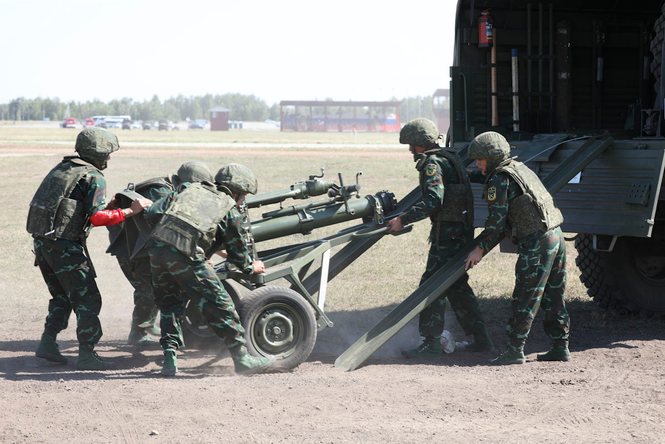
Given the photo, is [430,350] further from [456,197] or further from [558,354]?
[456,197]

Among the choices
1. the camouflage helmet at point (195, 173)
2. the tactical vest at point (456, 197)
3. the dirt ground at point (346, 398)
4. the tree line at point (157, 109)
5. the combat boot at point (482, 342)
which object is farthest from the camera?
the tree line at point (157, 109)

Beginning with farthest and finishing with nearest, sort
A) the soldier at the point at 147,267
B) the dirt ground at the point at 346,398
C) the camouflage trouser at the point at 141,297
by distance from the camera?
the camouflage trouser at the point at 141,297 < the soldier at the point at 147,267 < the dirt ground at the point at 346,398

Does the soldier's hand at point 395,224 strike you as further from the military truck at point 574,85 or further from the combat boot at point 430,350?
the military truck at point 574,85

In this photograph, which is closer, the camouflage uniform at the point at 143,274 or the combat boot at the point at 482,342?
the camouflage uniform at the point at 143,274

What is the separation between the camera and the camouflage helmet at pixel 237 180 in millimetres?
5715

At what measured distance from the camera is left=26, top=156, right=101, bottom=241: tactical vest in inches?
231

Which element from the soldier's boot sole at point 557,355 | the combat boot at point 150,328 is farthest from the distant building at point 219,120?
the soldier's boot sole at point 557,355

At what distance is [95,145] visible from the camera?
238 inches

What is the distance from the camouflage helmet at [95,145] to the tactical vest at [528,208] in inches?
121

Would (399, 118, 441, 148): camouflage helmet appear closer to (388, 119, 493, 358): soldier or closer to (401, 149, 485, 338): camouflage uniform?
(388, 119, 493, 358): soldier

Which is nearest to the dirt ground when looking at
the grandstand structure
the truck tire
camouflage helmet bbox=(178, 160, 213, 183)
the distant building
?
camouflage helmet bbox=(178, 160, 213, 183)

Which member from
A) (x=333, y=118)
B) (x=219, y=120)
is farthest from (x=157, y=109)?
(x=333, y=118)

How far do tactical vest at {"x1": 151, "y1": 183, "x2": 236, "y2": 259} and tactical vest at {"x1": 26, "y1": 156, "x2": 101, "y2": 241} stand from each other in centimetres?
80

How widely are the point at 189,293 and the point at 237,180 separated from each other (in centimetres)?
90
